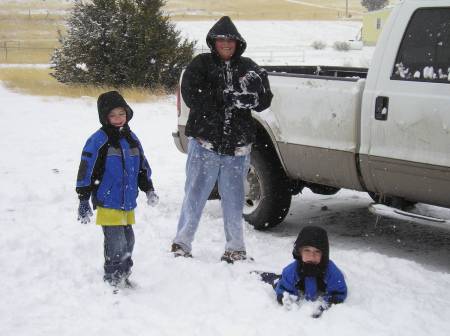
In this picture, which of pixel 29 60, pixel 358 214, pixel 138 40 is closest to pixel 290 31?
pixel 29 60

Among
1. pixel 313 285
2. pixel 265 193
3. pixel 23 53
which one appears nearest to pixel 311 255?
pixel 313 285

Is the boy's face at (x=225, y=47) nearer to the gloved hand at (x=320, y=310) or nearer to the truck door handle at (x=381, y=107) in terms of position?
the truck door handle at (x=381, y=107)

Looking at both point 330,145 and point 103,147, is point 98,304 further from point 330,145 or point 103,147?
point 330,145

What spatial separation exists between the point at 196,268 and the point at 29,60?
3154cm

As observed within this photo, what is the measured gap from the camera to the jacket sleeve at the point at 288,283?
3.65 m

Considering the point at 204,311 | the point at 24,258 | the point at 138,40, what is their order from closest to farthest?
the point at 204,311
the point at 24,258
the point at 138,40

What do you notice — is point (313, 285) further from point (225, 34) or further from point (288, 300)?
point (225, 34)

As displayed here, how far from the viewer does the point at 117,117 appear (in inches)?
151

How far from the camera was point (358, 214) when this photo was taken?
6305 mm

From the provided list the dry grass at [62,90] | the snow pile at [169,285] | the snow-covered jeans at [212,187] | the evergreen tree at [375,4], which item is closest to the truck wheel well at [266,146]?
the snow pile at [169,285]

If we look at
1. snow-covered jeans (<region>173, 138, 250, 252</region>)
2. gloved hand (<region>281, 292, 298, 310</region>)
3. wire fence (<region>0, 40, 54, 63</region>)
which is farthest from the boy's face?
wire fence (<region>0, 40, 54, 63</region>)

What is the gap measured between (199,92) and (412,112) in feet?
4.88

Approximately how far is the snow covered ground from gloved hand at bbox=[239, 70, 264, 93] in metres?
1.27

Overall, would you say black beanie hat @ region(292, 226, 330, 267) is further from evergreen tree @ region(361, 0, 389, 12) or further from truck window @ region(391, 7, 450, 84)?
evergreen tree @ region(361, 0, 389, 12)
